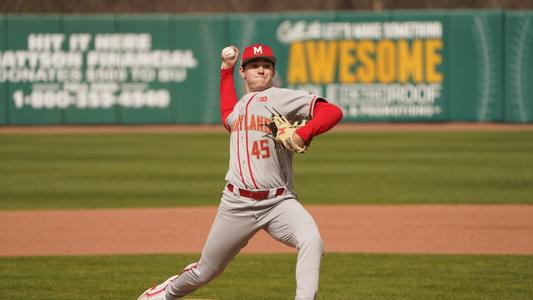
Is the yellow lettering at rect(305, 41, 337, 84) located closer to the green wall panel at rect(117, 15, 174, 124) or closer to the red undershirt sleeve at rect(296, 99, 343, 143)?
the green wall panel at rect(117, 15, 174, 124)

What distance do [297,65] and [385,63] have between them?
2.27 m

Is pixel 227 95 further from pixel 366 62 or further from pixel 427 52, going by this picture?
pixel 427 52

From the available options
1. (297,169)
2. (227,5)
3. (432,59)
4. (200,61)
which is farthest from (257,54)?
(227,5)

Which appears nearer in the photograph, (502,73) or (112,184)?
(112,184)

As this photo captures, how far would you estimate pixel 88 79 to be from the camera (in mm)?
25844

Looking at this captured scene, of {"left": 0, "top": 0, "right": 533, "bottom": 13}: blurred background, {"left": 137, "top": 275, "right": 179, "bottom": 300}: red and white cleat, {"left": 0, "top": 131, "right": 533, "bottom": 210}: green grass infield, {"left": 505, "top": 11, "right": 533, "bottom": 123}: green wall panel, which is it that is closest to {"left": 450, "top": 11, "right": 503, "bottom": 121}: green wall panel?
{"left": 505, "top": 11, "right": 533, "bottom": 123}: green wall panel

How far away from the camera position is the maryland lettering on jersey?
19.0 feet

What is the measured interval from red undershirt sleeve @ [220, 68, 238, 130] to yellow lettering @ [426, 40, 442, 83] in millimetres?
19691

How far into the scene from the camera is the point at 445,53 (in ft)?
84.3

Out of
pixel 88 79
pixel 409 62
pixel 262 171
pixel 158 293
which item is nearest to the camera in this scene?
pixel 262 171

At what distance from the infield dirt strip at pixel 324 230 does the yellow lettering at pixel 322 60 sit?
43.0 feet

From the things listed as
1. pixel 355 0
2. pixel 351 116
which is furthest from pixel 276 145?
pixel 355 0

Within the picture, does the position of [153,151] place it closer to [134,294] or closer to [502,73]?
[502,73]

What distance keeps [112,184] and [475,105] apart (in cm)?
1309
